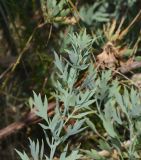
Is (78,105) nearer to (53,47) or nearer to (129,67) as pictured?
(129,67)

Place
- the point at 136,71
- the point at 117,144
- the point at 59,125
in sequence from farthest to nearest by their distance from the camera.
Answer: the point at 136,71, the point at 117,144, the point at 59,125

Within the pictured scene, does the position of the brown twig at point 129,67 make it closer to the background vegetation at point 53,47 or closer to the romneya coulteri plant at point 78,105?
the background vegetation at point 53,47

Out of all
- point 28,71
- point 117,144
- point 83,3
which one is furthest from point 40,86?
point 117,144

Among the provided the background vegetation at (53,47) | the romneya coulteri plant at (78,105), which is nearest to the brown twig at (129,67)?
the background vegetation at (53,47)

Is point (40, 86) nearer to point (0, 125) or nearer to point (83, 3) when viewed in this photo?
point (0, 125)

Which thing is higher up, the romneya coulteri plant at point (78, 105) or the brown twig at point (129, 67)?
the romneya coulteri plant at point (78, 105)

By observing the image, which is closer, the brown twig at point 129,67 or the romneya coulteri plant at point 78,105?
the romneya coulteri plant at point 78,105

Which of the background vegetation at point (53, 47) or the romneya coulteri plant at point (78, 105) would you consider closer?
the romneya coulteri plant at point (78, 105)

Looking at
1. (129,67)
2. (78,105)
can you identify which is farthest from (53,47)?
(78,105)

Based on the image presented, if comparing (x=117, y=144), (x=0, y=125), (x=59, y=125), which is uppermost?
(x=59, y=125)
